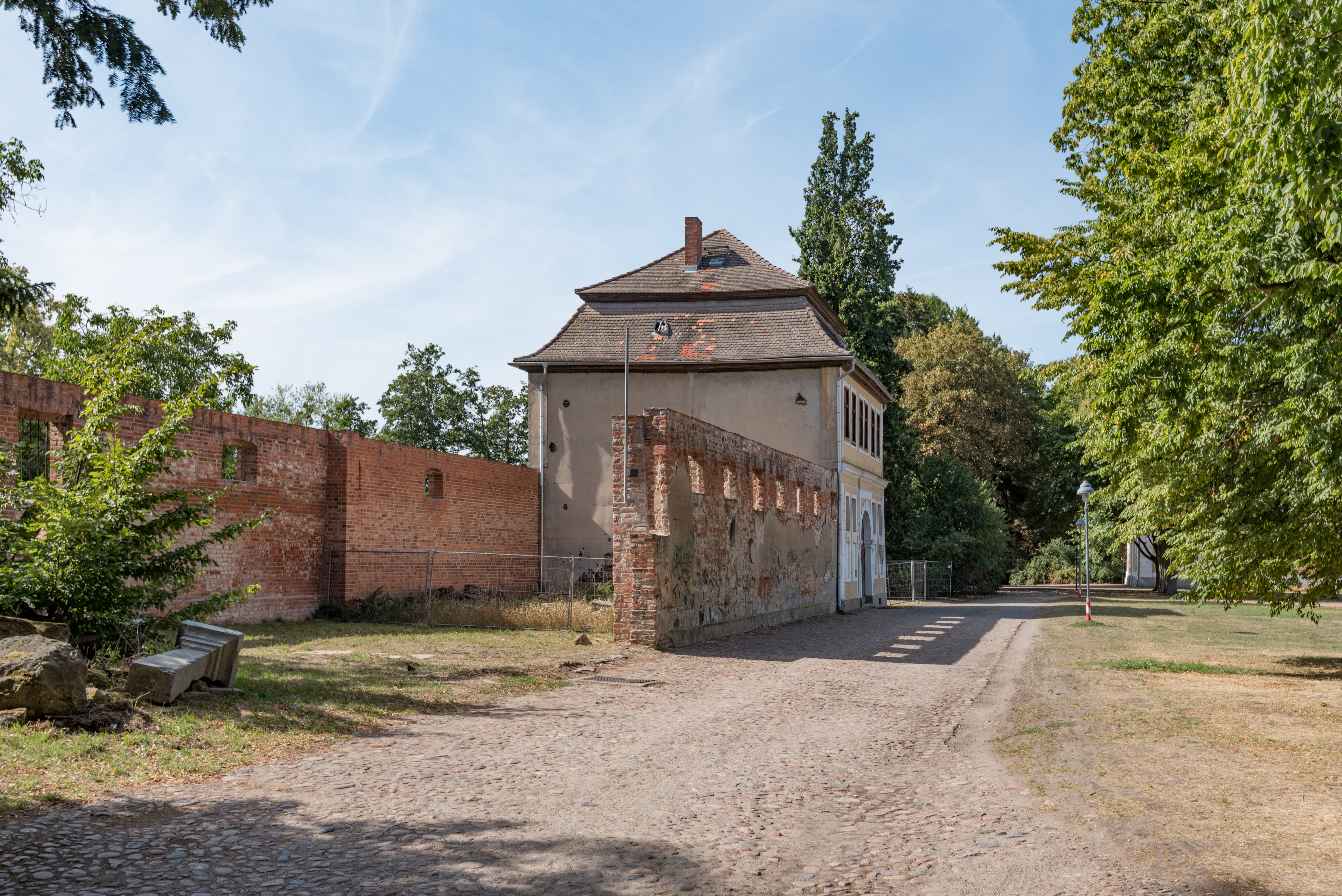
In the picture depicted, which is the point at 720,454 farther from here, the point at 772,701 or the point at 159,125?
the point at 159,125

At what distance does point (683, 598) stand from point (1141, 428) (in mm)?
7803

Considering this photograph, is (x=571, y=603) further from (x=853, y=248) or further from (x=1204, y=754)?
(x=853, y=248)

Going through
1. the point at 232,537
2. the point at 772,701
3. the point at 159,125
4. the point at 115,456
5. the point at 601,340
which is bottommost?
the point at 772,701

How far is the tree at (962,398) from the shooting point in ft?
161

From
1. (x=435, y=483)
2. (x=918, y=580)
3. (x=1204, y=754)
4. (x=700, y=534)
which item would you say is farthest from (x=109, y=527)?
(x=918, y=580)

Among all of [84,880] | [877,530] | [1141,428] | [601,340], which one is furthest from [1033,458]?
[84,880]

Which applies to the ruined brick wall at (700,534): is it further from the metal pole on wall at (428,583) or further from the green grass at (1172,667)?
the green grass at (1172,667)

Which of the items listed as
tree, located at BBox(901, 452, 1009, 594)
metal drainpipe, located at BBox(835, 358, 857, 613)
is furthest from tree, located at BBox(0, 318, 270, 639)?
tree, located at BBox(901, 452, 1009, 594)

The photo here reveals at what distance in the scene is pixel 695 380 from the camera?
30.3 meters

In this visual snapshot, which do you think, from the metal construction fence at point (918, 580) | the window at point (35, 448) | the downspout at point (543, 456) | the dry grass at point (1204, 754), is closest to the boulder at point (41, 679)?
the dry grass at point (1204, 754)

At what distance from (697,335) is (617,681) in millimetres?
18913

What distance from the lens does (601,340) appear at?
31.0 metres

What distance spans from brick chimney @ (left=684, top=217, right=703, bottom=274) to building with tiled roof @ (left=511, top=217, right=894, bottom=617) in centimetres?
76

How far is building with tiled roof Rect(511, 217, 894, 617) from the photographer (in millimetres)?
29438
